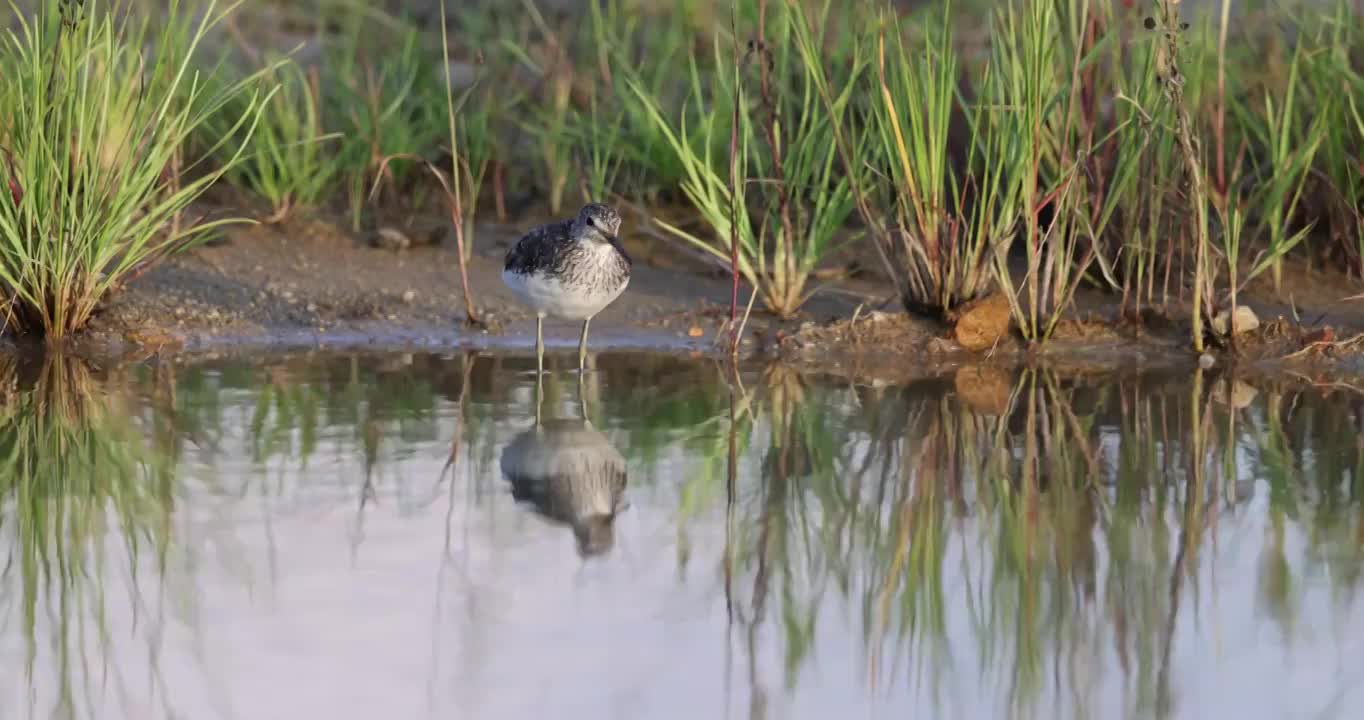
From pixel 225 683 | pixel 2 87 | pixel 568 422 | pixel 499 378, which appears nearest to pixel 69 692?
pixel 225 683

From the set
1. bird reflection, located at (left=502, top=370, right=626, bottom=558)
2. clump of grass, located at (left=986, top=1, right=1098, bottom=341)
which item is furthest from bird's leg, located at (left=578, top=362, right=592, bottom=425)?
clump of grass, located at (left=986, top=1, right=1098, bottom=341)

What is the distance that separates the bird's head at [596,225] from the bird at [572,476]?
1064 millimetres

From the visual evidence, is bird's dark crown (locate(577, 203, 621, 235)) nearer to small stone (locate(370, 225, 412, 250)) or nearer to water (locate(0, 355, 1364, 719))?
water (locate(0, 355, 1364, 719))

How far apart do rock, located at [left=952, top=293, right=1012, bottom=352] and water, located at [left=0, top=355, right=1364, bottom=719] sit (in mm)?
402

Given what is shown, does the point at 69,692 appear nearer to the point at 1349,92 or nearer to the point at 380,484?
the point at 380,484

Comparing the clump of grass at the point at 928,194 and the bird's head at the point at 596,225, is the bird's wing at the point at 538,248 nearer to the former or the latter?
the bird's head at the point at 596,225

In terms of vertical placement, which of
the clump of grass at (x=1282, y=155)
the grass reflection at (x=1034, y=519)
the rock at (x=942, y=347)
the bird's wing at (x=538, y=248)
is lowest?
the grass reflection at (x=1034, y=519)

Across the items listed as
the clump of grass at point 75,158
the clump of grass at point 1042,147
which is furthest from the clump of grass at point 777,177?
the clump of grass at point 75,158

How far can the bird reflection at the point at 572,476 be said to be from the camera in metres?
5.12

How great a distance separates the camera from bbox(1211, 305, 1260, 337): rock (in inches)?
291

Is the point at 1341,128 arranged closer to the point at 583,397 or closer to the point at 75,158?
the point at 583,397

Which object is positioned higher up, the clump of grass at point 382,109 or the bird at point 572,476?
the clump of grass at point 382,109

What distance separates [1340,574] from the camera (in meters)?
4.62

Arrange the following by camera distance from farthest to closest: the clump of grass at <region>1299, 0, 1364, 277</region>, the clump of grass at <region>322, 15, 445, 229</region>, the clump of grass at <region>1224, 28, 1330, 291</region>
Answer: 1. the clump of grass at <region>322, 15, 445, 229</region>
2. the clump of grass at <region>1299, 0, 1364, 277</region>
3. the clump of grass at <region>1224, 28, 1330, 291</region>
